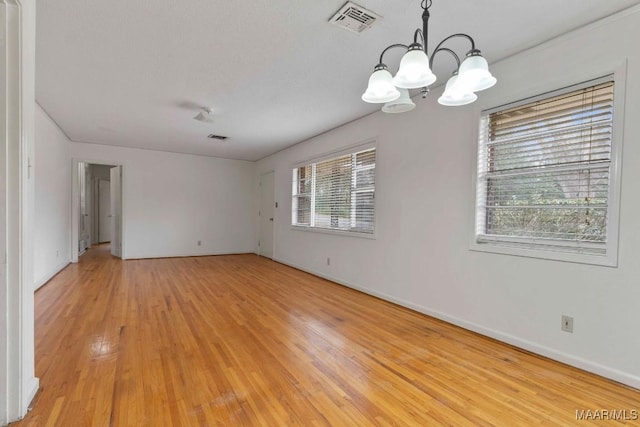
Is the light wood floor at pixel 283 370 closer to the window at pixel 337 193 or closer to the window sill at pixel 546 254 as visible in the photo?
the window sill at pixel 546 254

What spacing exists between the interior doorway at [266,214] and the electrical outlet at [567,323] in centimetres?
540

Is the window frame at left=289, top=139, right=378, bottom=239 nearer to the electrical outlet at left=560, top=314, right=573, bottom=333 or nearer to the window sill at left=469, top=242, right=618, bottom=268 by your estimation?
the window sill at left=469, top=242, right=618, bottom=268

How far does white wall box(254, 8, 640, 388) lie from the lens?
6.34 feet

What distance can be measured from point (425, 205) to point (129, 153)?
6.21 meters

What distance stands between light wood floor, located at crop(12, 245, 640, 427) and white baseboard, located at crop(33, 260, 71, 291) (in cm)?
66

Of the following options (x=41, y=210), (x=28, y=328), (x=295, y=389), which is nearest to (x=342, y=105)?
(x=295, y=389)

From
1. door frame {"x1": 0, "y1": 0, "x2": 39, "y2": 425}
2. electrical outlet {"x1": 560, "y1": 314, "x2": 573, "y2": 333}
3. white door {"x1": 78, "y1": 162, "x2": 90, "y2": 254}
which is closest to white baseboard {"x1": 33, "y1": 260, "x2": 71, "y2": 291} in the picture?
white door {"x1": 78, "y1": 162, "x2": 90, "y2": 254}

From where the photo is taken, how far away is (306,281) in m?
4.68

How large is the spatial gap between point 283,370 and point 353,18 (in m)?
2.46

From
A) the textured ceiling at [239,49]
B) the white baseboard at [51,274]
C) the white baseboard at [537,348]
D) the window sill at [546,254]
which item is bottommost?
the white baseboard at [51,274]

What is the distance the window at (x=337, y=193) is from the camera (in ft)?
13.7

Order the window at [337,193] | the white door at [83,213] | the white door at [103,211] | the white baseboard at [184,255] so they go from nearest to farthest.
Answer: the window at [337,193] → the white baseboard at [184,255] → the white door at [83,213] → the white door at [103,211]

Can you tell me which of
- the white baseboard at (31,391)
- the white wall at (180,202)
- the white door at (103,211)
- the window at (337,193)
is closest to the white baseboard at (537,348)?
the window at (337,193)

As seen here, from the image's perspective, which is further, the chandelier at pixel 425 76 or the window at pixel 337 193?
the window at pixel 337 193
